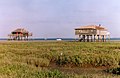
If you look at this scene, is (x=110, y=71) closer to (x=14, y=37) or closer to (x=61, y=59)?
(x=61, y=59)

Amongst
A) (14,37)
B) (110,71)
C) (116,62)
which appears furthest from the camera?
(14,37)

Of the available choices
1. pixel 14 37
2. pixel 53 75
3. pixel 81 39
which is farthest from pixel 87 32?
pixel 53 75

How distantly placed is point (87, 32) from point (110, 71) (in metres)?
60.5

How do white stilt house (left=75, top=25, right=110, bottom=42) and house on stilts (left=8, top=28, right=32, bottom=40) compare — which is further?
house on stilts (left=8, top=28, right=32, bottom=40)

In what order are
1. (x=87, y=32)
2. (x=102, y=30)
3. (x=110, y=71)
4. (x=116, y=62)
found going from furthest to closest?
(x=102, y=30) < (x=87, y=32) < (x=116, y=62) < (x=110, y=71)

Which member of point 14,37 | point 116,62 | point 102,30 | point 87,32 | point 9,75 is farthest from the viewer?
point 14,37

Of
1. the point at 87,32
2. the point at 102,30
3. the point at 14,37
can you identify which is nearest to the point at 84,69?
the point at 87,32

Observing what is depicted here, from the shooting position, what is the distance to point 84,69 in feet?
85.3

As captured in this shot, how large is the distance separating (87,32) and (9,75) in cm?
6711

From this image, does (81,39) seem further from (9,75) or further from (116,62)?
(9,75)

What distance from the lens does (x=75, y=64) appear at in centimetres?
2722

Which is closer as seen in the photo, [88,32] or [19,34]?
[88,32]

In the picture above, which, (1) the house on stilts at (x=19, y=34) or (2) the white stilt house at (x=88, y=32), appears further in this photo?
(1) the house on stilts at (x=19, y=34)

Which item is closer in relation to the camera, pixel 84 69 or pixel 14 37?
pixel 84 69
